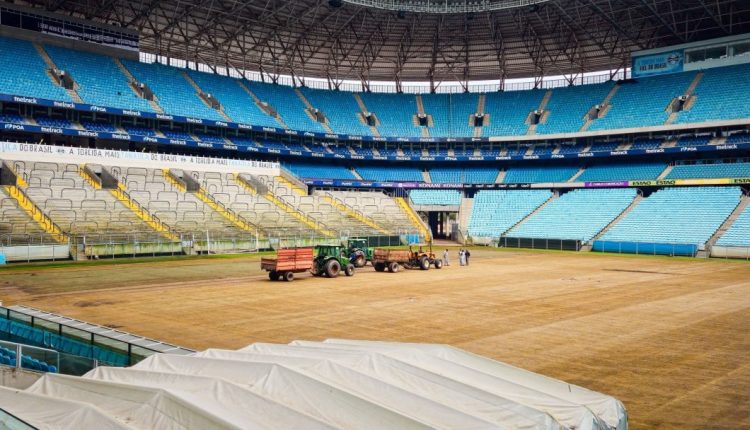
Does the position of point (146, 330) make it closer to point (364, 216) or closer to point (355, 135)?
point (364, 216)

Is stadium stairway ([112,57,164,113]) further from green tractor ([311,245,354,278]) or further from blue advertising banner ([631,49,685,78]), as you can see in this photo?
blue advertising banner ([631,49,685,78])

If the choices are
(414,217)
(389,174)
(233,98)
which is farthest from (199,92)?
(414,217)

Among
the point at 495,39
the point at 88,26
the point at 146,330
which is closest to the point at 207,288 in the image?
the point at 146,330

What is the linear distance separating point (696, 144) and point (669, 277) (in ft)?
128

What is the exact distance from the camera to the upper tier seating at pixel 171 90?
69.6 meters

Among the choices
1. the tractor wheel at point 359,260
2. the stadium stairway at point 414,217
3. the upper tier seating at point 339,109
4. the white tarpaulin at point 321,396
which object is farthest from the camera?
the upper tier seating at point 339,109

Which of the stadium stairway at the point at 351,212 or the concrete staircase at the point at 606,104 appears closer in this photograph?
the stadium stairway at the point at 351,212

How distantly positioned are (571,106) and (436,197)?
22.4m

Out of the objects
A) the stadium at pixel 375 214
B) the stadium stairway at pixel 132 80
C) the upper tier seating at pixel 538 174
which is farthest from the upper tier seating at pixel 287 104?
the upper tier seating at pixel 538 174

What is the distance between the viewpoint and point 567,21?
227 ft

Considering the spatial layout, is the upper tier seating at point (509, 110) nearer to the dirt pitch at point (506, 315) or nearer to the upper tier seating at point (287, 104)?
the upper tier seating at point (287, 104)

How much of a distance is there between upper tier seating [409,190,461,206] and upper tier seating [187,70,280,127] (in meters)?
20.4

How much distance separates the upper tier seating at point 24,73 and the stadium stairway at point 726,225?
62.3 meters

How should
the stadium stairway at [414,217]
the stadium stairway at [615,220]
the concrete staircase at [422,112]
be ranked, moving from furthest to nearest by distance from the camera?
the concrete staircase at [422,112] < the stadium stairway at [414,217] < the stadium stairway at [615,220]
